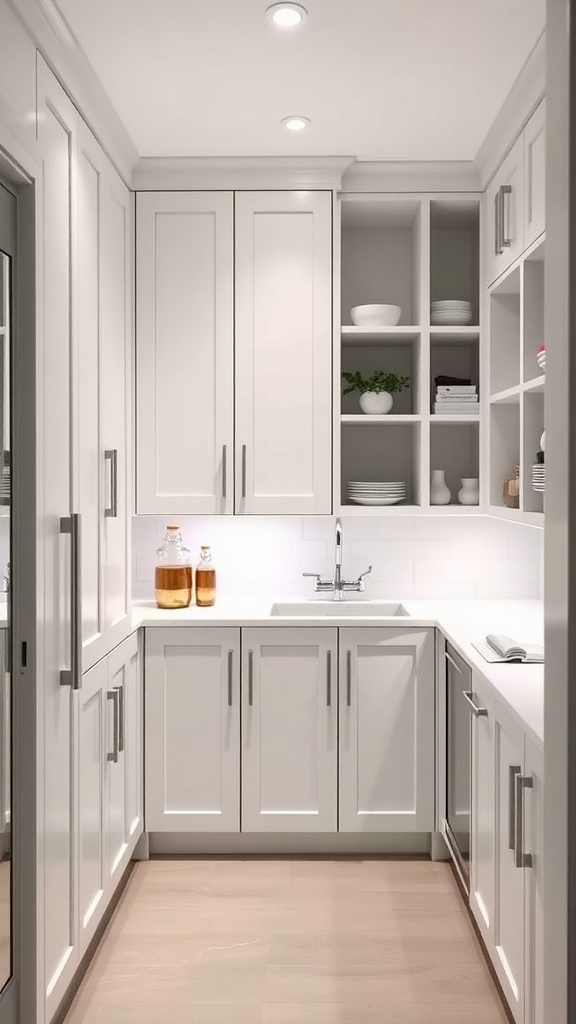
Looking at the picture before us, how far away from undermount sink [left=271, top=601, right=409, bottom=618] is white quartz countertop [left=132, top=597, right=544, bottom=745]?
0.06ft

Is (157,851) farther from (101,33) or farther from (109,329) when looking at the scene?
(101,33)

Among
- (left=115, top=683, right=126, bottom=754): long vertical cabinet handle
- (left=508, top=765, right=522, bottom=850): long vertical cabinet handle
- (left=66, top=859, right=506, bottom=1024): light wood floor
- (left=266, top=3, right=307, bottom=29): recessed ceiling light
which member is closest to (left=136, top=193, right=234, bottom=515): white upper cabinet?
(left=115, top=683, right=126, bottom=754): long vertical cabinet handle

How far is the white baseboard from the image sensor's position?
3.35 metres

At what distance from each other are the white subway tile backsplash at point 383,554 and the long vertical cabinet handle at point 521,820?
188 centimetres

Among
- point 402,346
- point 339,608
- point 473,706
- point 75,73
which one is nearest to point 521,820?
point 473,706

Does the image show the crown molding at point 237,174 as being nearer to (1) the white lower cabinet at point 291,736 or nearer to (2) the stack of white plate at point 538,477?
(2) the stack of white plate at point 538,477

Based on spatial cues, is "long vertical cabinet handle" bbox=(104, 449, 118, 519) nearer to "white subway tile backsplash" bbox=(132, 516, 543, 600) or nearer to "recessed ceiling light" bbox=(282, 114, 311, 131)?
"white subway tile backsplash" bbox=(132, 516, 543, 600)

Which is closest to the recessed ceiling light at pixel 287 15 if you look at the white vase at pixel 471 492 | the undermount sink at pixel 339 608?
the white vase at pixel 471 492

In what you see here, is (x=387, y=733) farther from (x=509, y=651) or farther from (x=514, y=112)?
(x=514, y=112)

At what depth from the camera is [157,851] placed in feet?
11.0

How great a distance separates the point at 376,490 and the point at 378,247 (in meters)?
1.12

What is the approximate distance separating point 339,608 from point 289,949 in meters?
1.37

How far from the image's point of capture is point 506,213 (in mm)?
3000

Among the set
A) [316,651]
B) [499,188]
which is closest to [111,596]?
[316,651]
